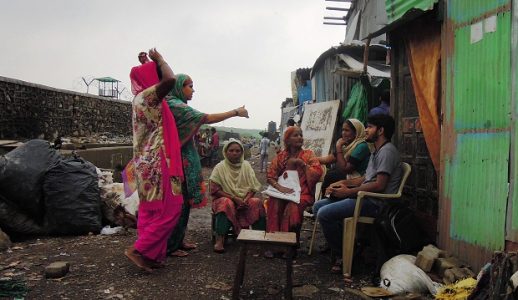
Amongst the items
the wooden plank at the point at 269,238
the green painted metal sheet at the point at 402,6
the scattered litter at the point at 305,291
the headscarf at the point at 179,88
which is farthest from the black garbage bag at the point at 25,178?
the green painted metal sheet at the point at 402,6

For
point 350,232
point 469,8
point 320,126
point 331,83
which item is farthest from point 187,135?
point 331,83

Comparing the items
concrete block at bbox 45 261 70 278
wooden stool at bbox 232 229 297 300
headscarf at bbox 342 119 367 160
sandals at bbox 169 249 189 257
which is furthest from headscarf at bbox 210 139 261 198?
concrete block at bbox 45 261 70 278

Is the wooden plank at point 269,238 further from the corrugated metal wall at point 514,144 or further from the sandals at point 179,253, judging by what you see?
the corrugated metal wall at point 514,144

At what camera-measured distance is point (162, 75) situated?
12.5 ft

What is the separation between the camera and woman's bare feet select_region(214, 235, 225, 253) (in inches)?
181

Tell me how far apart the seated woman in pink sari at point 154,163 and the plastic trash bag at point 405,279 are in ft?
6.59

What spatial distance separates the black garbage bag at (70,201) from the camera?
5074 mm

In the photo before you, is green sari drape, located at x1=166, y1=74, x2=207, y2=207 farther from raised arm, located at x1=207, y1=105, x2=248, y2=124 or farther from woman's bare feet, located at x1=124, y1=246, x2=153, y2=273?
woman's bare feet, located at x1=124, y1=246, x2=153, y2=273

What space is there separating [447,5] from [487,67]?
891 millimetres

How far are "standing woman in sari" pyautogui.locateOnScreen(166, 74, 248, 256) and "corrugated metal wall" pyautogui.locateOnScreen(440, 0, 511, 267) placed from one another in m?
1.97

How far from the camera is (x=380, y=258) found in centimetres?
369

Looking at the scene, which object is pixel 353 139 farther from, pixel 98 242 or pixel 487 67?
pixel 98 242

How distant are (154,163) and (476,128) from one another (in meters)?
2.86

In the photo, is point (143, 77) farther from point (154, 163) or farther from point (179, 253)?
point (179, 253)
